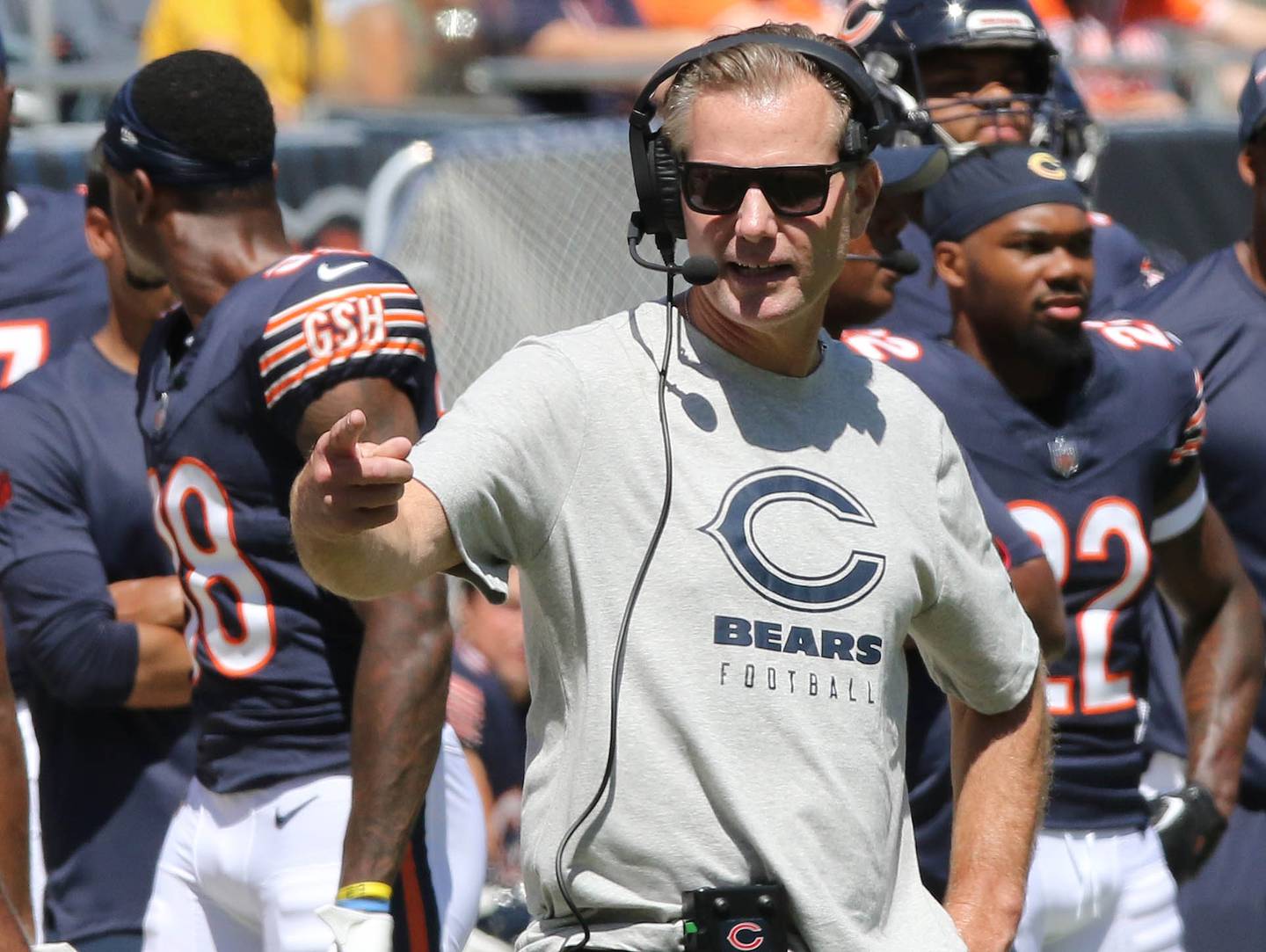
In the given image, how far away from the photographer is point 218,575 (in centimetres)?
370

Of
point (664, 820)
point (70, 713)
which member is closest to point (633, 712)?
point (664, 820)

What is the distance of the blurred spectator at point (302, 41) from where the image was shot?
776 cm

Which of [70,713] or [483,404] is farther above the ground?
[483,404]

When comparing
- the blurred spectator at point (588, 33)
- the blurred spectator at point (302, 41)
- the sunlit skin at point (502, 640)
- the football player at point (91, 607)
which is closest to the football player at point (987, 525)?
the football player at point (91, 607)

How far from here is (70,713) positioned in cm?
440

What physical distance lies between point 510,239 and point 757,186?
3.96m

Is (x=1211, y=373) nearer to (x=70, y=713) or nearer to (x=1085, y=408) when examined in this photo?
(x=1085, y=408)

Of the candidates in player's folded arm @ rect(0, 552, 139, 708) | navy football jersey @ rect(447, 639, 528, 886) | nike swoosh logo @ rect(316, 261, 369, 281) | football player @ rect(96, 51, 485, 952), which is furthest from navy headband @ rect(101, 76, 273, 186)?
navy football jersey @ rect(447, 639, 528, 886)

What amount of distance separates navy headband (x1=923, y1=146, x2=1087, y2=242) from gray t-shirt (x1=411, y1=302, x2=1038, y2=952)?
1.67m

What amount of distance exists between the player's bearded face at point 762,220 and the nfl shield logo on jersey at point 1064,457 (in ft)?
4.94

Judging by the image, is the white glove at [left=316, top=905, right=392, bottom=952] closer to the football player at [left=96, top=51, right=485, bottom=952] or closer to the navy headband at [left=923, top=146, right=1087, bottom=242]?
the football player at [left=96, top=51, right=485, bottom=952]

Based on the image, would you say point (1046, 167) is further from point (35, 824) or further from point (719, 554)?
point (35, 824)

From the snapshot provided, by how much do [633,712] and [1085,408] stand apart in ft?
6.07

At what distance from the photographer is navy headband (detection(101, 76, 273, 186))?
383 centimetres
